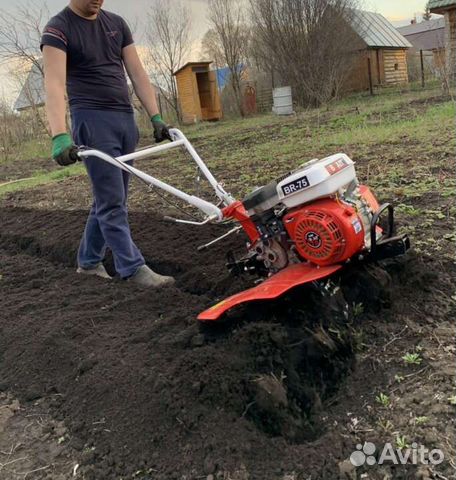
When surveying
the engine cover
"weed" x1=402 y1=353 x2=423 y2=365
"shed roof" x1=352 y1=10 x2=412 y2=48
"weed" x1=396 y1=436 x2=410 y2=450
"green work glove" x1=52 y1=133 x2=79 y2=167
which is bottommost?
"weed" x1=396 y1=436 x2=410 y2=450

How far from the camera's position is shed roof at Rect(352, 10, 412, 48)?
2450 centimetres

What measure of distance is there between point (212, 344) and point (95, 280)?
1.56 m

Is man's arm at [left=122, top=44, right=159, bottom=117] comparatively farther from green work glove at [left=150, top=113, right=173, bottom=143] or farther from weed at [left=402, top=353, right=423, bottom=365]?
weed at [left=402, top=353, right=423, bottom=365]

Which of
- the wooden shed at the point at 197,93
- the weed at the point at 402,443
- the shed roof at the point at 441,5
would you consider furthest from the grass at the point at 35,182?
the wooden shed at the point at 197,93

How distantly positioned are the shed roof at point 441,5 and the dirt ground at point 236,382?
14290mm

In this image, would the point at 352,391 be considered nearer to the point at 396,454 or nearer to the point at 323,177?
the point at 396,454

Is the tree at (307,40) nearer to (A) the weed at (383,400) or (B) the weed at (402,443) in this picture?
(A) the weed at (383,400)

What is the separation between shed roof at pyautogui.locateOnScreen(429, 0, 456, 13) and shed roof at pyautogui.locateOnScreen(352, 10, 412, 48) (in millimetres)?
7908

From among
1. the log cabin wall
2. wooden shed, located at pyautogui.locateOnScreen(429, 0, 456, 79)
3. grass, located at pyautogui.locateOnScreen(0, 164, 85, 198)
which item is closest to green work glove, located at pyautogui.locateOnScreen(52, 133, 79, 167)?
grass, located at pyautogui.locateOnScreen(0, 164, 85, 198)

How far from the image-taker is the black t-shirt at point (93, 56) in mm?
3055

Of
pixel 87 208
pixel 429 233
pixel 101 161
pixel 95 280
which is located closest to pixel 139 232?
pixel 95 280

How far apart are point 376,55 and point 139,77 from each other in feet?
82.6

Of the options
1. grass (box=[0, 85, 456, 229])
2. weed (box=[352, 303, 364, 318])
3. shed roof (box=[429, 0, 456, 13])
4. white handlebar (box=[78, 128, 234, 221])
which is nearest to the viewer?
weed (box=[352, 303, 364, 318])

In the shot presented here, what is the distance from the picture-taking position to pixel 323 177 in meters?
2.33
